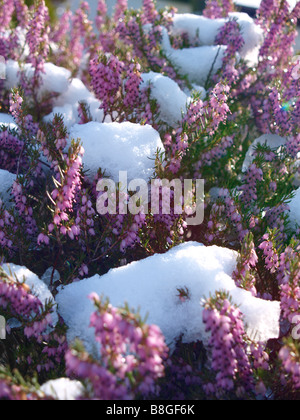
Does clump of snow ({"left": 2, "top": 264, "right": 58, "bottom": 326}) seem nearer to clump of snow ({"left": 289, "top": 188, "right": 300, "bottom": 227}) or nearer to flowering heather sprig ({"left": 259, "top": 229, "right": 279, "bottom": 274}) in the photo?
flowering heather sprig ({"left": 259, "top": 229, "right": 279, "bottom": 274})

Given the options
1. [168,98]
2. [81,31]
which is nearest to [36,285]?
[168,98]

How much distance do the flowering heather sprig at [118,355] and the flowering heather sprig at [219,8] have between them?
3.79 meters

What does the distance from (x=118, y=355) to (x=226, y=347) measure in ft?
1.27

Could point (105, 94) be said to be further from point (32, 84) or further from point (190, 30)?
point (190, 30)

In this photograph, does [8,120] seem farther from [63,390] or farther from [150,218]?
[63,390]

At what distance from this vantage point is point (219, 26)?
12.6ft

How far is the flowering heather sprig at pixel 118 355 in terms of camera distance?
1.21 meters

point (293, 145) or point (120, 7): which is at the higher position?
point (120, 7)

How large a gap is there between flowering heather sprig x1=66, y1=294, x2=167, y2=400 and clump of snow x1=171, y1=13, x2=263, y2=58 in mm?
3190

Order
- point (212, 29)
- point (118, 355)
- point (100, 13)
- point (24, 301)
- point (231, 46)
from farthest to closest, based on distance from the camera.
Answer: point (100, 13)
point (212, 29)
point (231, 46)
point (24, 301)
point (118, 355)

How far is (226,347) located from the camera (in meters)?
1.44

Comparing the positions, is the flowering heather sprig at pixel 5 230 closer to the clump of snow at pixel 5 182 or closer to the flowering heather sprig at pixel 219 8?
the clump of snow at pixel 5 182

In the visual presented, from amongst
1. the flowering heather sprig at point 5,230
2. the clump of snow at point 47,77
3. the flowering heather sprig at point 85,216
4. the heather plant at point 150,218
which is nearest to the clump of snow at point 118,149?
the heather plant at point 150,218

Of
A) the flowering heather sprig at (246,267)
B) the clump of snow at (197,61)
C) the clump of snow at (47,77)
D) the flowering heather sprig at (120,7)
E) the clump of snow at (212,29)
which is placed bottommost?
the flowering heather sprig at (246,267)
